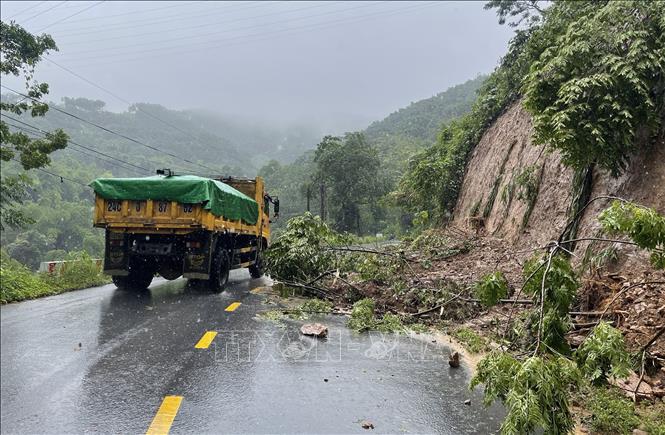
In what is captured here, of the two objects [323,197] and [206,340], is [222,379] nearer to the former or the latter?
[206,340]

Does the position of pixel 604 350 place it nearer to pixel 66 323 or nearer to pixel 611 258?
pixel 611 258

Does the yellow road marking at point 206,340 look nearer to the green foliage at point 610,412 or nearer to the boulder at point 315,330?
the boulder at point 315,330

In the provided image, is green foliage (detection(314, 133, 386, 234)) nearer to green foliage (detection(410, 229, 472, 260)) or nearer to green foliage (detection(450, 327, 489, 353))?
green foliage (detection(410, 229, 472, 260))

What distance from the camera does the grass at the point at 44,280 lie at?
9656 millimetres

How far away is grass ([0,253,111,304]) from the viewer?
9.66m

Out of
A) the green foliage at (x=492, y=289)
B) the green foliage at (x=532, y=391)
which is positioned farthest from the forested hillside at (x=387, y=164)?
the green foliage at (x=532, y=391)

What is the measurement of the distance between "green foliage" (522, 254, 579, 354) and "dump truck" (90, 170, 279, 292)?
7.04m

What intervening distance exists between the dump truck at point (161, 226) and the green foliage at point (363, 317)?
12.1 ft

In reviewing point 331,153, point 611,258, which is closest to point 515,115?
point 611,258

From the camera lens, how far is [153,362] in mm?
5281

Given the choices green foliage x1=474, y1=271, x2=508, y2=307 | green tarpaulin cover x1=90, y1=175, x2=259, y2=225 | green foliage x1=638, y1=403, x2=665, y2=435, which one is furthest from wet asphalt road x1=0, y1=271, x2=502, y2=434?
green tarpaulin cover x1=90, y1=175, x2=259, y2=225

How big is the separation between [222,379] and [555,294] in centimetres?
353

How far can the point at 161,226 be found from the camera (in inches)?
384

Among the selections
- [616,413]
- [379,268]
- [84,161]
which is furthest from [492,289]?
[84,161]
